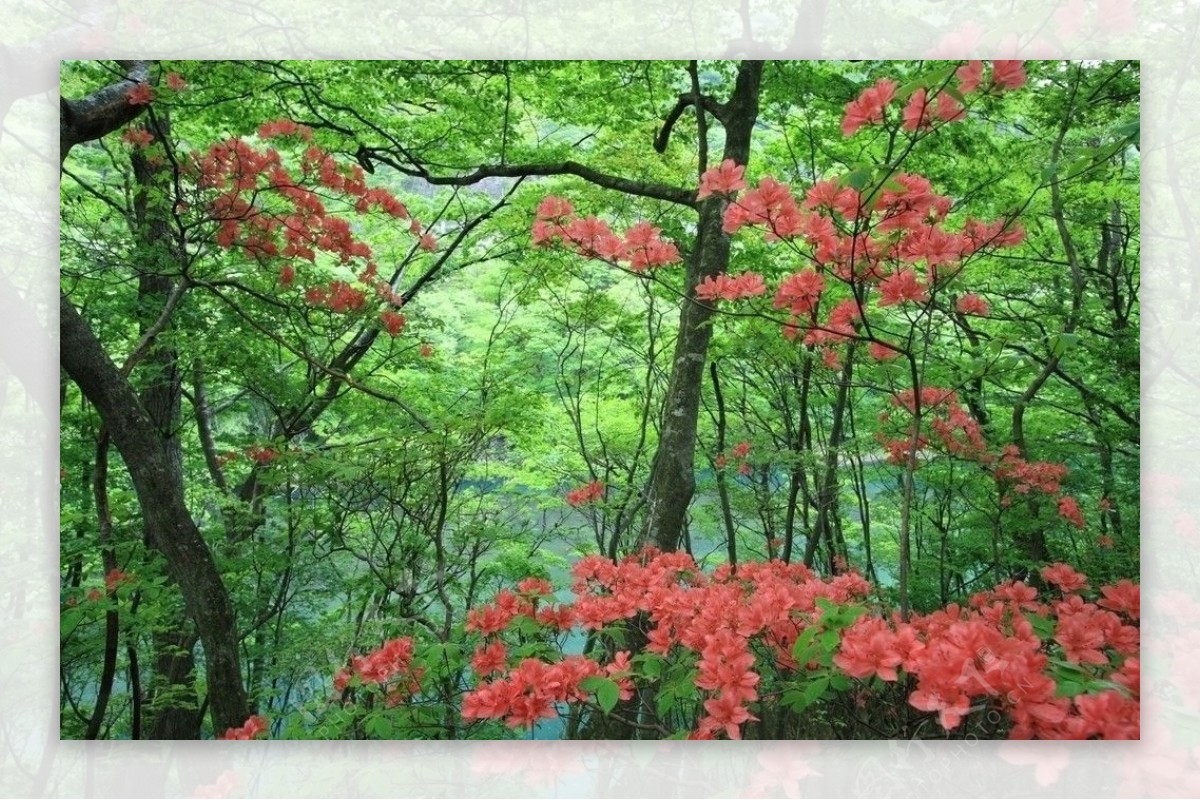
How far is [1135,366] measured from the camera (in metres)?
2.14

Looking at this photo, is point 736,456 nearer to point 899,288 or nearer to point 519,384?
point 519,384

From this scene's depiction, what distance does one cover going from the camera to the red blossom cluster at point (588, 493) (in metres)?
2.51


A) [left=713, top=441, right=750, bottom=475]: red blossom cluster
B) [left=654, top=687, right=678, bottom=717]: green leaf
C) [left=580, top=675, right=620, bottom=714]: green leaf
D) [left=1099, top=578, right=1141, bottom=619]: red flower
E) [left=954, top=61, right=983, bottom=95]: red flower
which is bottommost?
[left=654, top=687, right=678, bottom=717]: green leaf

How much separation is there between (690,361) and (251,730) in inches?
59.9

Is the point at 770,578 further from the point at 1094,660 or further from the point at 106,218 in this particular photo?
the point at 106,218

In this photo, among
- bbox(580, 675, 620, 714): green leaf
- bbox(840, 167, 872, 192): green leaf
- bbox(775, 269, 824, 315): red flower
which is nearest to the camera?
bbox(840, 167, 872, 192): green leaf

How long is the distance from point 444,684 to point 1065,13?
2.41 meters

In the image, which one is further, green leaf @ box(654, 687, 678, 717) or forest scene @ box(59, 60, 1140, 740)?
forest scene @ box(59, 60, 1140, 740)

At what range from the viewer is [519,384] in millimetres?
2389

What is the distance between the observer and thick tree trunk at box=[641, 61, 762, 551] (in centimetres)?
231

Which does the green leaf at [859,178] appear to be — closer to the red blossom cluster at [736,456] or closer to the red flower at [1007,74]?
the red flower at [1007,74]

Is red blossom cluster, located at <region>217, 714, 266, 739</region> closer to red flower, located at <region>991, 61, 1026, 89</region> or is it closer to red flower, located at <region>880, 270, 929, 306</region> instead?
red flower, located at <region>880, 270, 929, 306</region>

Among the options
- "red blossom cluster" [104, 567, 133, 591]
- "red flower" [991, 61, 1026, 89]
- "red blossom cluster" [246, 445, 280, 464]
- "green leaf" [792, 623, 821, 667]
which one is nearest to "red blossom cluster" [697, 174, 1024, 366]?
"red flower" [991, 61, 1026, 89]

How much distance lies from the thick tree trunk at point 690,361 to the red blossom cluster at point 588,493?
0.72 ft
